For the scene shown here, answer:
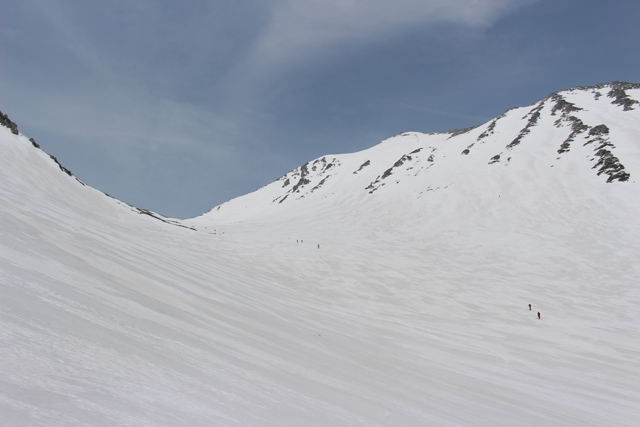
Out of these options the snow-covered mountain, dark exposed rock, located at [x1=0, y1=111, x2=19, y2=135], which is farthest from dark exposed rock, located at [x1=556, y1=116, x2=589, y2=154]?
dark exposed rock, located at [x1=0, y1=111, x2=19, y2=135]

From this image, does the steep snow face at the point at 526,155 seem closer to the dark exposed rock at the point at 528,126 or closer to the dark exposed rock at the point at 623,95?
the dark exposed rock at the point at 528,126

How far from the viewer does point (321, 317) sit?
11789mm

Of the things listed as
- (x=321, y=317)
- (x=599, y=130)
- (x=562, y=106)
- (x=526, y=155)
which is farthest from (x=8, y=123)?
(x=562, y=106)

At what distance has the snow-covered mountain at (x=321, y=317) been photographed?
10.8 ft

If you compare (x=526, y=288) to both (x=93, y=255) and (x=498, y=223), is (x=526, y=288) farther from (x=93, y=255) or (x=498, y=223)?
(x=93, y=255)

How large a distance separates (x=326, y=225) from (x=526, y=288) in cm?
2452

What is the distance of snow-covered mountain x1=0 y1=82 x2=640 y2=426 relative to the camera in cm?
329

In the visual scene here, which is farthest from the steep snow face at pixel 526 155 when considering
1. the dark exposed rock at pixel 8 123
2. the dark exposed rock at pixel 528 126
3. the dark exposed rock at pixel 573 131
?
the dark exposed rock at pixel 8 123

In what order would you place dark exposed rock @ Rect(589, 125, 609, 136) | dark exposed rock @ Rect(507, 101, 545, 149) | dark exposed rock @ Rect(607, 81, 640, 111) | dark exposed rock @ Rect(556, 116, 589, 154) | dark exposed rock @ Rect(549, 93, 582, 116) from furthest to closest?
dark exposed rock @ Rect(549, 93, 582, 116)
dark exposed rock @ Rect(607, 81, 640, 111)
dark exposed rock @ Rect(507, 101, 545, 149)
dark exposed rock @ Rect(556, 116, 589, 154)
dark exposed rock @ Rect(589, 125, 609, 136)

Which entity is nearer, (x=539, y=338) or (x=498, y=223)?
(x=539, y=338)

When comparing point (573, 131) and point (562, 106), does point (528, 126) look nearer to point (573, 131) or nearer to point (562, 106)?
point (562, 106)

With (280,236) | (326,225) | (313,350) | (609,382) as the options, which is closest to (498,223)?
(326,225)

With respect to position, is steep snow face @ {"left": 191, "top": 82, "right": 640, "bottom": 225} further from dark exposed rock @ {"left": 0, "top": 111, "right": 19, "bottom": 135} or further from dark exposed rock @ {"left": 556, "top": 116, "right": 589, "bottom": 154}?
dark exposed rock @ {"left": 0, "top": 111, "right": 19, "bottom": 135}

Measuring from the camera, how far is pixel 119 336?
4.11 meters
